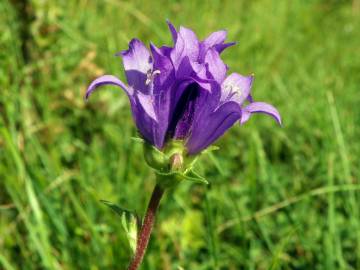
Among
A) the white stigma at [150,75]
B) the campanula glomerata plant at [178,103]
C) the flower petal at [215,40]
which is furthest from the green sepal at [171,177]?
the flower petal at [215,40]

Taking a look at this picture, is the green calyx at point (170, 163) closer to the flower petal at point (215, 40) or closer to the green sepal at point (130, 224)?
the green sepal at point (130, 224)

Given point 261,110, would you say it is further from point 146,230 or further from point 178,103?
point 146,230

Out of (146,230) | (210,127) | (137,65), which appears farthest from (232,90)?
(146,230)

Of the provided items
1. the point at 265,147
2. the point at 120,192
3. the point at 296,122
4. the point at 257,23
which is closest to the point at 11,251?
the point at 120,192

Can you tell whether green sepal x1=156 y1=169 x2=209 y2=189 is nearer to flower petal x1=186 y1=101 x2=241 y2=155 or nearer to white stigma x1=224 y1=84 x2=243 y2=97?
flower petal x1=186 y1=101 x2=241 y2=155

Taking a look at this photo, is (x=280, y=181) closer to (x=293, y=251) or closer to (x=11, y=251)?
(x=293, y=251)

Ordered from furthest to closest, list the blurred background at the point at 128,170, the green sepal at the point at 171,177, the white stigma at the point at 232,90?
1. the blurred background at the point at 128,170
2. the white stigma at the point at 232,90
3. the green sepal at the point at 171,177

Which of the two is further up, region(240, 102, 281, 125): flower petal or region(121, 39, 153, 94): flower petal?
region(121, 39, 153, 94): flower petal

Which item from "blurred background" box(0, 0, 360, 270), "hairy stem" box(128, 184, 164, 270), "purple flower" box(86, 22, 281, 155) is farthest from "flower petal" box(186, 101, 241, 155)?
"blurred background" box(0, 0, 360, 270)
